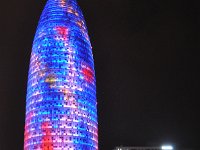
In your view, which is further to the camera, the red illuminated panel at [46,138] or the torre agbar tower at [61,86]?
the torre agbar tower at [61,86]

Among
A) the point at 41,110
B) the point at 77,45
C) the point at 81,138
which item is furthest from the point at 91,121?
the point at 77,45

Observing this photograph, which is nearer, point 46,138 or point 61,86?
point 46,138

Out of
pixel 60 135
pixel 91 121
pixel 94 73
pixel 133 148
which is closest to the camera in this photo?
pixel 60 135

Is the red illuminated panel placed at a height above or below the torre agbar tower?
below

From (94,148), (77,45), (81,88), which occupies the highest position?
(77,45)

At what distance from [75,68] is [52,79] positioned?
9839 mm

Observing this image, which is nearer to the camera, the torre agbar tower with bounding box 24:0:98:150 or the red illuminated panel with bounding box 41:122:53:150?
the red illuminated panel with bounding box 41:122:53:150

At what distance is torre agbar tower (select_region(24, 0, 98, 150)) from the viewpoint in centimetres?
13538

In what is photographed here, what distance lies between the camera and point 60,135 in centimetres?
13362

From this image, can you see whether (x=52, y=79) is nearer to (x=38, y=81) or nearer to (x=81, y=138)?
(x=38, y=81)

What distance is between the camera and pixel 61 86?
141 meters

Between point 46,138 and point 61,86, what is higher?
point 61,86

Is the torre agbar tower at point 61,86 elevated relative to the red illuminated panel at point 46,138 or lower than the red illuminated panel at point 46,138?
elevated

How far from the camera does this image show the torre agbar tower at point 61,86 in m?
135
